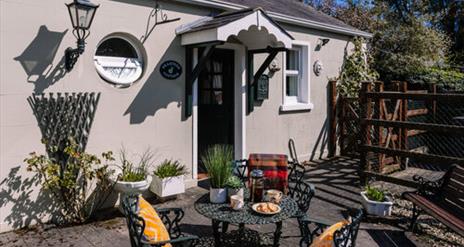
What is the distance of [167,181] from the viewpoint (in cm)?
534

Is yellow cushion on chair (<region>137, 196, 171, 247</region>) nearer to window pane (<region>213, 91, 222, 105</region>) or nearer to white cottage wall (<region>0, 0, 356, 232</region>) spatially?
white cottage wall (<region>0, 0, 356, 232</region>)

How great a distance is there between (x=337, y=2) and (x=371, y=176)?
15135mm

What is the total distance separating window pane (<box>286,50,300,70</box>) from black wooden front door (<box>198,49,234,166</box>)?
1.92m

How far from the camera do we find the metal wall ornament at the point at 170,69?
19.5ft

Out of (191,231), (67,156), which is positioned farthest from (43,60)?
(191,231)

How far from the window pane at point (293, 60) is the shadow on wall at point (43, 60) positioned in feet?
17.0

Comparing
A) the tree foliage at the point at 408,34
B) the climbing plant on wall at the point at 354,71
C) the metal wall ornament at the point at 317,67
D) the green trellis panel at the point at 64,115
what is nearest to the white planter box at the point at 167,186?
the green trellis panel at the point at 64,115

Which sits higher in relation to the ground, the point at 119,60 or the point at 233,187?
the point at 119,60

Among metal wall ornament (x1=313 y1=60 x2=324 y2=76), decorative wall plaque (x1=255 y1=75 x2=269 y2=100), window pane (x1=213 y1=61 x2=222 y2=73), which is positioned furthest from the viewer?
metal wall ornament (x1=313 y1=60 x2=324 y2=76)

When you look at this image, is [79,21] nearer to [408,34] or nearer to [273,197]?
[273,197]

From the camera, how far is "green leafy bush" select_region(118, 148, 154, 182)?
200 inches

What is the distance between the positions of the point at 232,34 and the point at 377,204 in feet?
10.9

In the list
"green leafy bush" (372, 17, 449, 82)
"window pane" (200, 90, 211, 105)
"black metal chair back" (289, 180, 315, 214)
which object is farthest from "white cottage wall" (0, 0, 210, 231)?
"green leafy bush" (372, 17, 449, 82)

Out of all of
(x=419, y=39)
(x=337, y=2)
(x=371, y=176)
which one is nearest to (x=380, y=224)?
(x=371, y=176)
